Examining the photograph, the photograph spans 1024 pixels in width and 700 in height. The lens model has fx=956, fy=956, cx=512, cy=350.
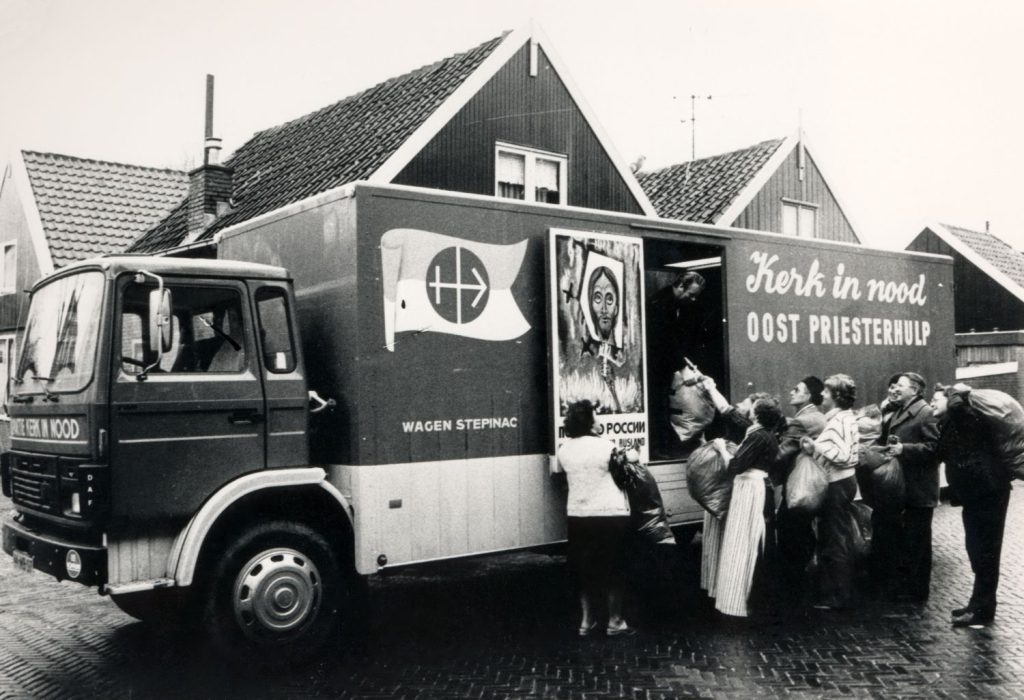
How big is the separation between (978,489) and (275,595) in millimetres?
4651

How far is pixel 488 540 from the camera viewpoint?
257 inches

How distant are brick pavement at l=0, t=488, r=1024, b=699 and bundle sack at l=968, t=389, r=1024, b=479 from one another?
3.79 ft

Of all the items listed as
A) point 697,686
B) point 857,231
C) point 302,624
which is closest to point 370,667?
point 302,624

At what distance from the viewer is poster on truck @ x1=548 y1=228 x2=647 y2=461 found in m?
6.83

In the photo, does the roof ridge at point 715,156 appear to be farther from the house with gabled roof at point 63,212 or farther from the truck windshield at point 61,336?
the truck windshield at point 61,336

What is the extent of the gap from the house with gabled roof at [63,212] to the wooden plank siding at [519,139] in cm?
801

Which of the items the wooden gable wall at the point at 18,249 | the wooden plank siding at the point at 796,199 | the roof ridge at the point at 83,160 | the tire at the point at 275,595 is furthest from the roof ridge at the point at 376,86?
the tire at the point at 275,595

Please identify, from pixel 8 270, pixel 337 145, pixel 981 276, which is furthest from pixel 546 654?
pixel 981 276

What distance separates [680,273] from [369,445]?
4.41 meters

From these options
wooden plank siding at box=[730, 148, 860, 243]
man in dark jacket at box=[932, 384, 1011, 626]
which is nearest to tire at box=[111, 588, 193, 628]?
man in dark jacket at box=[932, 384, 1011, 626]

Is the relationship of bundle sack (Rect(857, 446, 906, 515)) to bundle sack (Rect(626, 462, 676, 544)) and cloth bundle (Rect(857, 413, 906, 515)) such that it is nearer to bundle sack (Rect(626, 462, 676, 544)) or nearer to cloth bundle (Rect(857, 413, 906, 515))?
cloth bundle (Rect(857, 413, 906, 515))

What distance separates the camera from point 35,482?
5.95 metres

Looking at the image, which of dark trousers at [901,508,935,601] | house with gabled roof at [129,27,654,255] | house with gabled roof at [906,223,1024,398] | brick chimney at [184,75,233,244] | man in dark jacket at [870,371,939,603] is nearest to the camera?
man in dark jacket at [870,371,939,603]

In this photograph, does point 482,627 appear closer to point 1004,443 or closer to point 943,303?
point 1004,443
